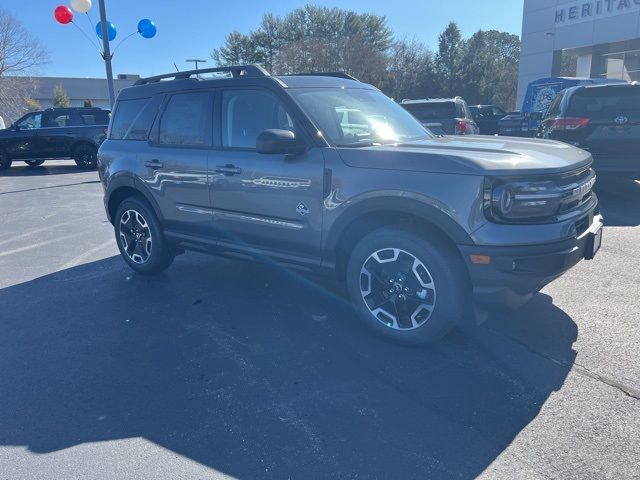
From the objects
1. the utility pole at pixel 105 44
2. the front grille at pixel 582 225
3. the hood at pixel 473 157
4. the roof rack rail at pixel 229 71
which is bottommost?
the front grille at pixel 582 225

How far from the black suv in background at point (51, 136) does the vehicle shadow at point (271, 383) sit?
1356 centimetres

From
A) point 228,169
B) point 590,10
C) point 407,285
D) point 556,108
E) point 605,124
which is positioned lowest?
point 407,285

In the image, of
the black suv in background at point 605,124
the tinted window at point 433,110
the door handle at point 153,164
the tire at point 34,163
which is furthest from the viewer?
the tire at point 34,163

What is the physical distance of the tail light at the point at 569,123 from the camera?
26.9 ft

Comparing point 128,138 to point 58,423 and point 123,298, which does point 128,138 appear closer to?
point 123,298

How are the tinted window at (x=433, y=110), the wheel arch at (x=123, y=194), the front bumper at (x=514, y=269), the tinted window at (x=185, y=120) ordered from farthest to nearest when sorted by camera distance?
the tinted window at (x=433, y=110)
the wheel arch at (x=123, y=194)
the tinted window at (x=185, y=120)
the front bumper at (x=514, y=269)

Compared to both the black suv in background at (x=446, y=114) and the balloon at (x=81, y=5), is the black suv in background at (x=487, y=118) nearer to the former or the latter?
the black suv in background at (x=446, y=114)

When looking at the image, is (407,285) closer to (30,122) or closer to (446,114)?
(446,114)

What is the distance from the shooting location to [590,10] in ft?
80.8

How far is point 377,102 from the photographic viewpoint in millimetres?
4969

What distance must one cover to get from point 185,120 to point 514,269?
3288 mm

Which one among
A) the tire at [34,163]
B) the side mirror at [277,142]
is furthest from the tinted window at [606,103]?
the tire at [34,163]

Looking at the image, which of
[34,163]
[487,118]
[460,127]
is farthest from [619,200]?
[487,118]

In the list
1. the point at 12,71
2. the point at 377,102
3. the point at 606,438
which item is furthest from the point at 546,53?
the point at 12,71
